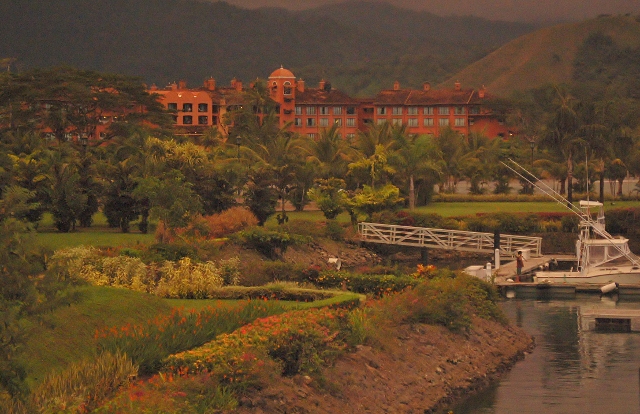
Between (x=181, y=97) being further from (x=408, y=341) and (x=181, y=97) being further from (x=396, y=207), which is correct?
(x=408, y=341)

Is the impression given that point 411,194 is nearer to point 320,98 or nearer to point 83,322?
point 83,322

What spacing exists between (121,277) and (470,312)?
33.1 feet

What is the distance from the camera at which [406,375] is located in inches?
961

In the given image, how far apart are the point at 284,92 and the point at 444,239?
8672 centimetres

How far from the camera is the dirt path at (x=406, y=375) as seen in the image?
65.2ft

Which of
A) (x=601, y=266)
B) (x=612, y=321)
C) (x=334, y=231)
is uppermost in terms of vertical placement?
(x=334, y=231)

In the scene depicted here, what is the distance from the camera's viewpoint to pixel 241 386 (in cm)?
1839

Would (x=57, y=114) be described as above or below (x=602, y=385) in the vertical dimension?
above

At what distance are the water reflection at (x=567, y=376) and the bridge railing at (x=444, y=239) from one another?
14825mm

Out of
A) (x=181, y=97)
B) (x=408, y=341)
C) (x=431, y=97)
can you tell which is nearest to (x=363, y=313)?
(x=408, y=341)

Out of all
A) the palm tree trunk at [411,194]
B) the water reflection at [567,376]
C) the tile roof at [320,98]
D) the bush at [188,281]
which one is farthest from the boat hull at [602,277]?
the tile roof at [320,98]

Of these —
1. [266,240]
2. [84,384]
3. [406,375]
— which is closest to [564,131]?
[266,240]

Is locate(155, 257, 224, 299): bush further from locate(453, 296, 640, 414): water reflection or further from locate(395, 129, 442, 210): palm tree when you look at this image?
locate(395, 129, 442, 210): palm tree

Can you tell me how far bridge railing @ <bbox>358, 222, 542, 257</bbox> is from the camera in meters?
51.5
